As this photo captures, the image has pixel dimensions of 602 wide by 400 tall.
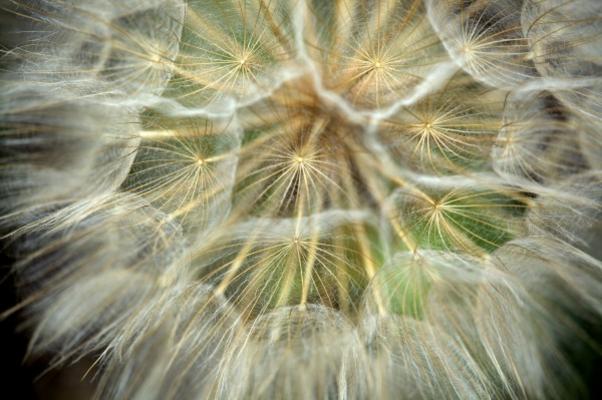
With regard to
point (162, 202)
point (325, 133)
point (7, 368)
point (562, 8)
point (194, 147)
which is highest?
point (562, 8)

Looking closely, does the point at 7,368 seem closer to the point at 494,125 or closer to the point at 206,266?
the point at 206,266

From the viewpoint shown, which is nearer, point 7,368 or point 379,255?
point 379,255

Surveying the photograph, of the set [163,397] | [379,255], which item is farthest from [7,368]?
[379,255]

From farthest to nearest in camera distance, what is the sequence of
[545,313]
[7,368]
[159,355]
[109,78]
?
[7,368] → [545,313] → [109,78] → [159,355]

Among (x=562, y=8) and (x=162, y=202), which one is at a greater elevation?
(x=562, y=8)

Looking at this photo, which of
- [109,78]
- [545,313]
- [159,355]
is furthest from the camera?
[545,313]

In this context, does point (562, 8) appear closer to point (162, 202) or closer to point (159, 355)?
point (162, 202)

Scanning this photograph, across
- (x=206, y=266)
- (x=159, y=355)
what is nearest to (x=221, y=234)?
(x=206, y=266)
